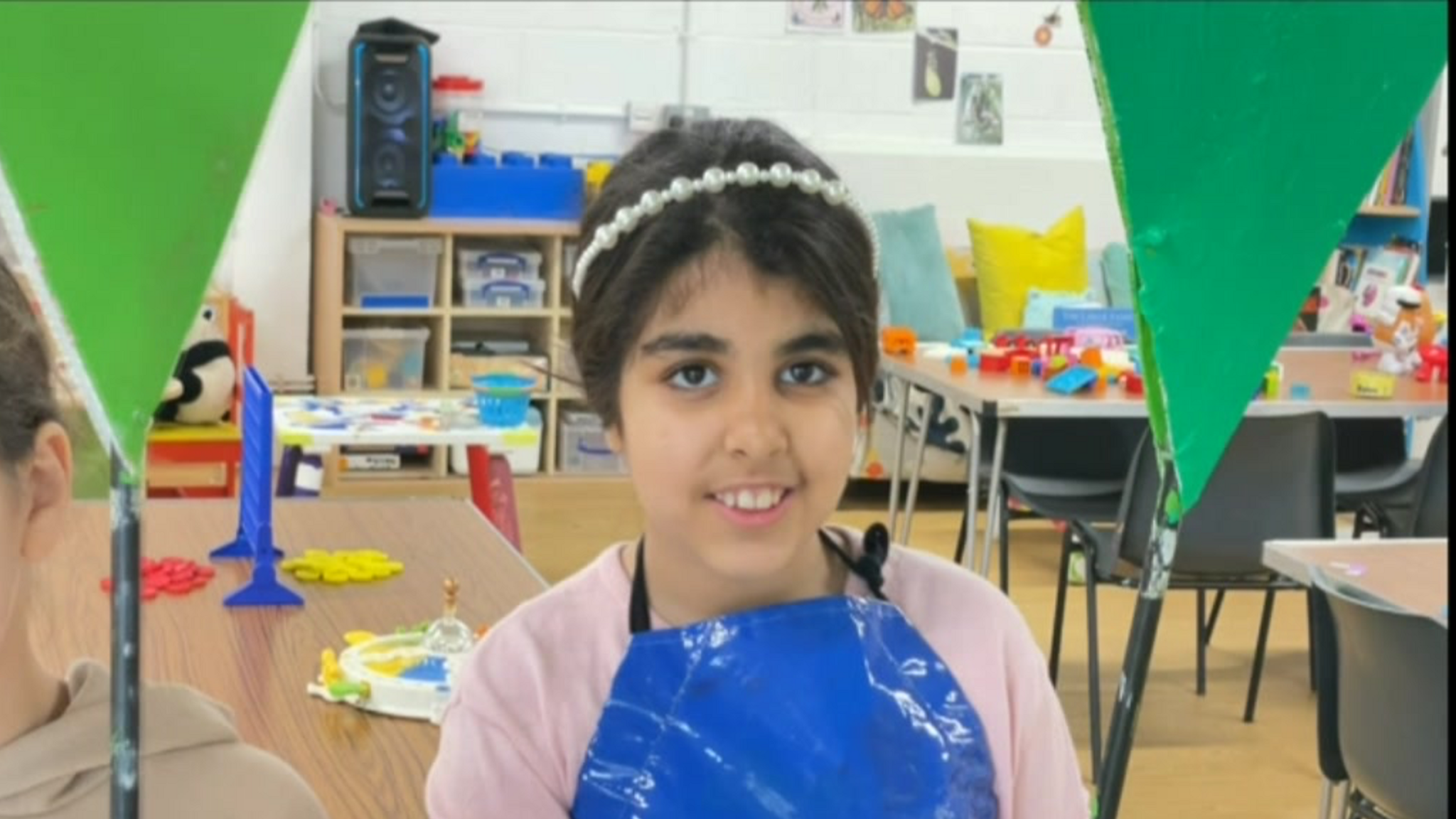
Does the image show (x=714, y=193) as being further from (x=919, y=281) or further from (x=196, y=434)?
(x=919, y=281)

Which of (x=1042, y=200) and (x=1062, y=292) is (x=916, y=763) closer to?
(x=1062, y=292)

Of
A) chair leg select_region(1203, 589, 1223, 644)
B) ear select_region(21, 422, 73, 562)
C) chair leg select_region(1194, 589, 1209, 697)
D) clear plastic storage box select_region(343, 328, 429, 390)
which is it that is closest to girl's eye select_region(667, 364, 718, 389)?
ear select_region(21, 422, 73, 562)

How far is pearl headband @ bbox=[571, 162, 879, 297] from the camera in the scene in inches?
43.8

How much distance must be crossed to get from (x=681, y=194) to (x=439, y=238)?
195 inches

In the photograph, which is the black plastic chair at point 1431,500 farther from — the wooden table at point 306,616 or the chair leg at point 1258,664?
the wooden table at point 306,616

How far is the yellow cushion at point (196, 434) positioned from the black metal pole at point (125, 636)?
4.37m

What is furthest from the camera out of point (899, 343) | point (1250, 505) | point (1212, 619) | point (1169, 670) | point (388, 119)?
point (388, 119)

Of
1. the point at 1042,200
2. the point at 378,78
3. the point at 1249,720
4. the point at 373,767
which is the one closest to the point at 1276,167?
the point at 373,767

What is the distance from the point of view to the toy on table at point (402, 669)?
1.84 meters

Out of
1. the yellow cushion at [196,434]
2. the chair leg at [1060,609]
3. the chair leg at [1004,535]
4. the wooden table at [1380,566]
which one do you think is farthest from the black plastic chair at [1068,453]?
the yellow cushion at [196,434]

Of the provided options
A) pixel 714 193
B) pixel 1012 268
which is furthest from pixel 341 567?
pixel 1012 268

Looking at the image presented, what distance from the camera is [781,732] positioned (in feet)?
3.66

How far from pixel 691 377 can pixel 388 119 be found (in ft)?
16.1

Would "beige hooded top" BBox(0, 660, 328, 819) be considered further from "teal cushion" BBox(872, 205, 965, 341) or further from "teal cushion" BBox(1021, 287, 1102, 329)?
"teal cushion" BBox(872, 205, 965, 341)
